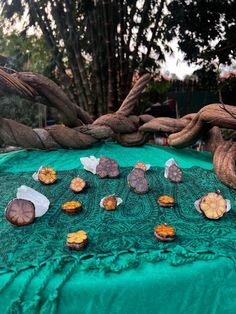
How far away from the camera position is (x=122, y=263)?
1.52 feet

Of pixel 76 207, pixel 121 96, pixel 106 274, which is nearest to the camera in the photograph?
pixel 106 274

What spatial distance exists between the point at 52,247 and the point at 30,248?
3 centimetres

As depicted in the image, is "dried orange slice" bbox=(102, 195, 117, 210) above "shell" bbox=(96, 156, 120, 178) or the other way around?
the other way around

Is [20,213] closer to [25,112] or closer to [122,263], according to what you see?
[122,263]

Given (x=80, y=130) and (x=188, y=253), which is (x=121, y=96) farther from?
(x=188, y=253)

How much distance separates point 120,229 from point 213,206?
0.53ft

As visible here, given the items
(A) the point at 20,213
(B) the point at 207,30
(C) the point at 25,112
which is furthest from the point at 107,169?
(C) the point at 25,112

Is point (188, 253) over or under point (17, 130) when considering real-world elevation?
under

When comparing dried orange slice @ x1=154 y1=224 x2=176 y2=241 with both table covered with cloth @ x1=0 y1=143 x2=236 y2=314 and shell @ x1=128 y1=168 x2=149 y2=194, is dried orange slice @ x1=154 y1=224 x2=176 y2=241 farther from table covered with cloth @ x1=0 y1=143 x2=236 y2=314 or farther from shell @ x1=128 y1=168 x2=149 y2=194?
shell @ x1=128 y1=168 x2=149 y2=194

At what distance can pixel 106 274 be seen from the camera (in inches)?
17.5

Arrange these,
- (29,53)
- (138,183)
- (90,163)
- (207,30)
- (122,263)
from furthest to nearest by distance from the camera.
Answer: (29,53), (207,30), (90,163), (138,183), (122,263)

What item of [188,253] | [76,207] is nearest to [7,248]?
[76,207]

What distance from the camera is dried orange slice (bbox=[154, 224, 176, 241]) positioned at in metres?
0.51

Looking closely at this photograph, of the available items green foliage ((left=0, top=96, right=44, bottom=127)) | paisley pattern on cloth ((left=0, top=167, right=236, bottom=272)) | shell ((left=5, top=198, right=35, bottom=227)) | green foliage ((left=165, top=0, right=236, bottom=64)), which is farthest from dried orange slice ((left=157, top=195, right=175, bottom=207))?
green foliage ((left=0, top=96, right=44, bottom=127))
